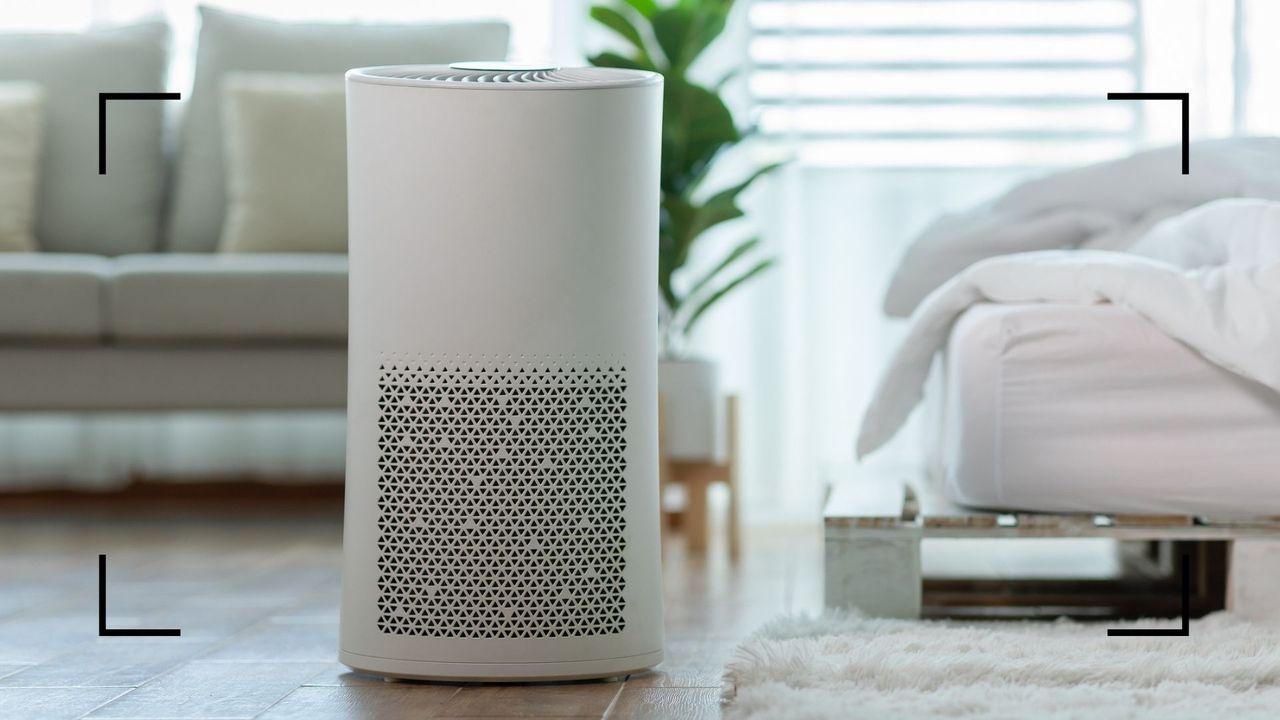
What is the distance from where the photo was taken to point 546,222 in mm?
1362

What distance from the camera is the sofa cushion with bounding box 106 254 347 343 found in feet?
8.27

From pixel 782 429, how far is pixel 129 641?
1780mm

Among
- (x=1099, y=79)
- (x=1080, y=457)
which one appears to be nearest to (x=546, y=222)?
(x=1080, y=457)

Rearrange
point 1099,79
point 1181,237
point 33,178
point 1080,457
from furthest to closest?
point 1099,79
point 33,178
point 1181,237
point 1080,457

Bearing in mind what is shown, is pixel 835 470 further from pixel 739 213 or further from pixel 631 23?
pixel 631 23

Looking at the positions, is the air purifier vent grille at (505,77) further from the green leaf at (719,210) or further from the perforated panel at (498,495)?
the green leaf at (719,210)

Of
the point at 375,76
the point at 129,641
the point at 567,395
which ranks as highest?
the point at 375,76

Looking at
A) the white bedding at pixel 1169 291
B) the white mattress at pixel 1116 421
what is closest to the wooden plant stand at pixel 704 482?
the white bedding at pixel 1169 291

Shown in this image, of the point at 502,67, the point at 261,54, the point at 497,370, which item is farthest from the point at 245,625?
the point at 261,54

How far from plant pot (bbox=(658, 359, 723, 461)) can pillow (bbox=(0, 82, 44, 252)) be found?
4.53ft

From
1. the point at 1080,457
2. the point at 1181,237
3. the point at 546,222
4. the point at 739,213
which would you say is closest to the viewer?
the point at 546,222

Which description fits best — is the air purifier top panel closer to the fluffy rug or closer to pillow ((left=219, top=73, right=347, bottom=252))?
the fluffy rug

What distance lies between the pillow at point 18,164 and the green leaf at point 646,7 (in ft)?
4.27

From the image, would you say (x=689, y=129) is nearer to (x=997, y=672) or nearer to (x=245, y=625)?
(x=245, y=625)
